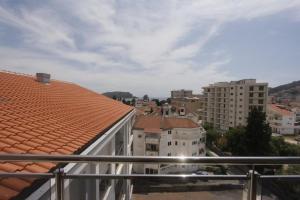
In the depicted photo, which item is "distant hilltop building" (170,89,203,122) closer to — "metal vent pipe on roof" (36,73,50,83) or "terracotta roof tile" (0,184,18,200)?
"metal vent pipe on roof" (36,73,50,83)

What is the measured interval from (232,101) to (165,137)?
1034 inches

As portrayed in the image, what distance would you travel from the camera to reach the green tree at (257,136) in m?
27.0

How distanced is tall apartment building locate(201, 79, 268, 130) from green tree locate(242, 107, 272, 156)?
46.9 feet

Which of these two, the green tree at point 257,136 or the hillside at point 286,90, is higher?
the hillside at point 286,90

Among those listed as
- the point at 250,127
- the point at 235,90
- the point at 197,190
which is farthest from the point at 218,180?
the point at 235,90

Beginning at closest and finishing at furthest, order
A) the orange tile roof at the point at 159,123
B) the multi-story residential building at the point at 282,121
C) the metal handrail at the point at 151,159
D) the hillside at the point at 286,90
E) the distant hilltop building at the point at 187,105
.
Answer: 1. the metal handrail at the point at 151,159
2. the orange tile roof at the point at 159,123
3. the distant hilltop building at the point at 187,105
4. the multi-story residential building at the point at 282,121
5. the hillside at the point at 286,90

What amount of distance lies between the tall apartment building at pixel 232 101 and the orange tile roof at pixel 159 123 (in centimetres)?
1694

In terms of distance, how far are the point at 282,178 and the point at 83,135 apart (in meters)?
3.12

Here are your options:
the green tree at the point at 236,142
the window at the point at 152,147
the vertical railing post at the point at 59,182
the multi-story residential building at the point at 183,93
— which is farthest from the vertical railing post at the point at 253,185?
the multi-story residential building at the point at 183,93

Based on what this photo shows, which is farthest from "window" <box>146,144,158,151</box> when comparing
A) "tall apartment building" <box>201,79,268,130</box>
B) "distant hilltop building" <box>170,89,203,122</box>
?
→ "tall apartment building" <box>201,79,268,130</box>

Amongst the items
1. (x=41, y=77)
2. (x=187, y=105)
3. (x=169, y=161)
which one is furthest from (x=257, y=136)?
(x=187, y=105)

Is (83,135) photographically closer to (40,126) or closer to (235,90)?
(40,126)

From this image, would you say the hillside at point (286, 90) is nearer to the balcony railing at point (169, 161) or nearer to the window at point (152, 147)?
the window at point (152, 147)

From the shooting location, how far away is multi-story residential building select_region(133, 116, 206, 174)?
90.9 ft
